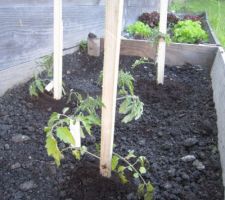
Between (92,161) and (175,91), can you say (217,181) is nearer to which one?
(92,161)

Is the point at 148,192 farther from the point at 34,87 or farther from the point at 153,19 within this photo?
the point at 153,19

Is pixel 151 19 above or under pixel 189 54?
above

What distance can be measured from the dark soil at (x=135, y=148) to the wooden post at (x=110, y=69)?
157 mm

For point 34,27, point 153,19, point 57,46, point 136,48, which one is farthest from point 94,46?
point 153,19

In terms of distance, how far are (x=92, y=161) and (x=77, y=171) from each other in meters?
0.11

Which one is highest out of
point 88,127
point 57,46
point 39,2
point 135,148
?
point 39,2

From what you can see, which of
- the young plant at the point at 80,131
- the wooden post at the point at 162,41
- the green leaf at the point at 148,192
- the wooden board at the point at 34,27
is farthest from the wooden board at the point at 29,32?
the green leaf at the point at 148,192

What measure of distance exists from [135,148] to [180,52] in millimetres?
1715

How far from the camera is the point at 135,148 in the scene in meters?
1.63

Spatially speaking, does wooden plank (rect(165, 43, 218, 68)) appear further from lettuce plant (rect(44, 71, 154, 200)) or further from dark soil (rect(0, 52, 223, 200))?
lettuce plant (rect(44, 71, 154, 200))

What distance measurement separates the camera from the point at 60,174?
1.36 m

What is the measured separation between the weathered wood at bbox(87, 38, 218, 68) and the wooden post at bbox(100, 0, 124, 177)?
1937 mm

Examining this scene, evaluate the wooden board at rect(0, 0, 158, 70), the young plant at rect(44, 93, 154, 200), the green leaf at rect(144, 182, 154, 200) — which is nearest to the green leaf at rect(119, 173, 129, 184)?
the young plant at rect(44, 93, 154, 200)

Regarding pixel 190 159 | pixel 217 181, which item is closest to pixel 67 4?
pixel 190 159
